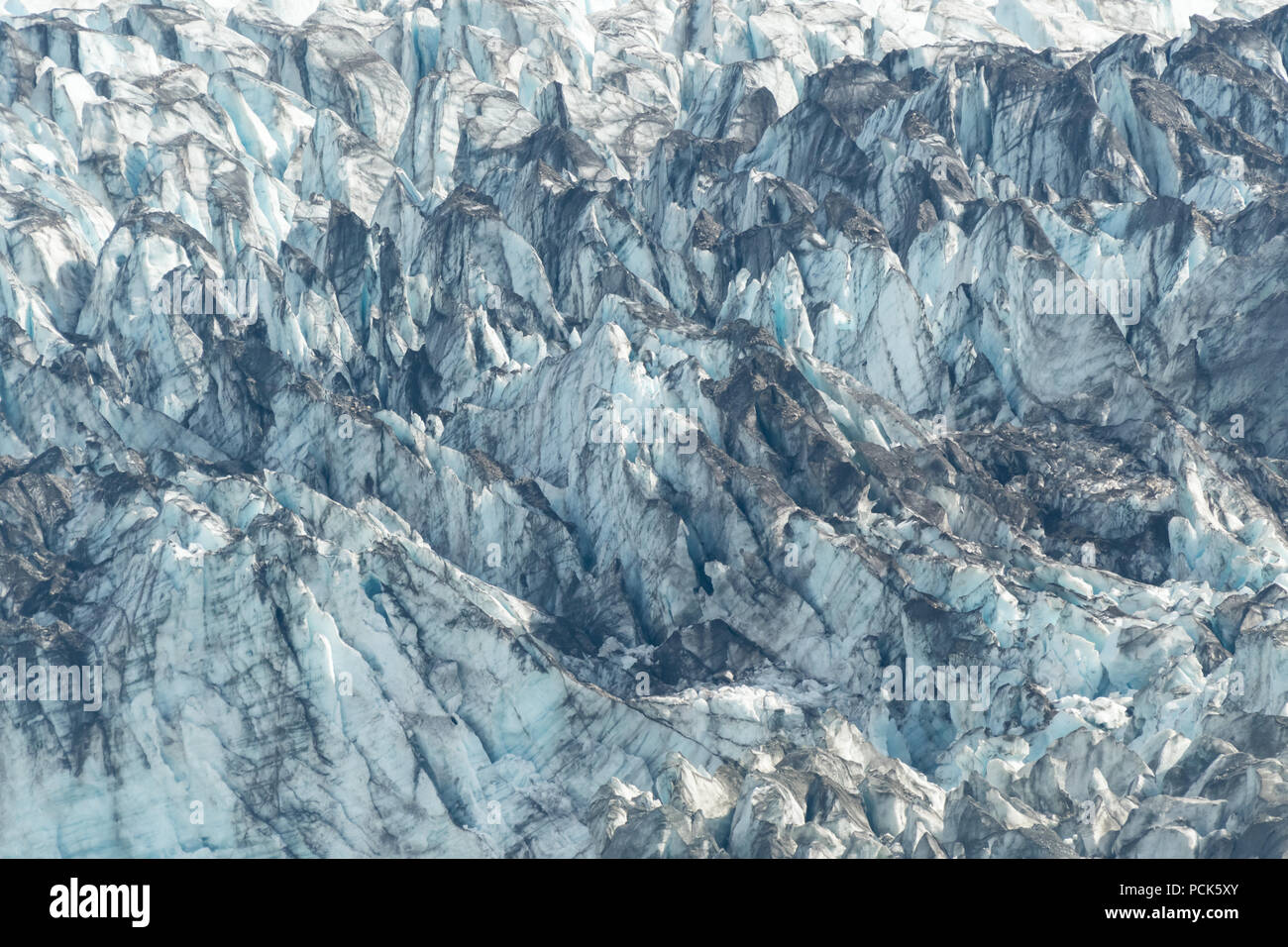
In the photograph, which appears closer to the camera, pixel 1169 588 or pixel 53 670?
pixel 53 670

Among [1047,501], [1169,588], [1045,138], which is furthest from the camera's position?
[1045,138]

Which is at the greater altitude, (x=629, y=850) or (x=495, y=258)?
(x=495, y=258)

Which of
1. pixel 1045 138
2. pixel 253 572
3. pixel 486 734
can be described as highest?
pixel 1045 138

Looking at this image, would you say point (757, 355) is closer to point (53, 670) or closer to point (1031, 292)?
point (1031, 292)
